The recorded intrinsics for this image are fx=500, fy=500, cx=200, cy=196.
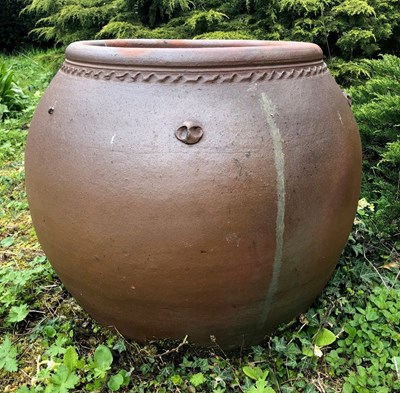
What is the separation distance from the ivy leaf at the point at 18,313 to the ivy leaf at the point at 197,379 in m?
0.83

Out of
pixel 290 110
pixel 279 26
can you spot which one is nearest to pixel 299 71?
pixel 290 110

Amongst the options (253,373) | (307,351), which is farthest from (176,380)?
(307,351)

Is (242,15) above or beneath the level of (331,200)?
beneath

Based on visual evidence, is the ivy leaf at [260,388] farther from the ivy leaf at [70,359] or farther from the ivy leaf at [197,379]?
the ivy leaf at [70,359]

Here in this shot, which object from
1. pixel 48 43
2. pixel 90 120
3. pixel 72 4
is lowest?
pixel 48 43

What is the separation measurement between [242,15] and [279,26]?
504 millimetres

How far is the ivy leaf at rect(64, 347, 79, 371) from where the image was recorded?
191 cm

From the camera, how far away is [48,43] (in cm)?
1035

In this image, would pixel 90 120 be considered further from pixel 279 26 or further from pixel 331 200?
pixel 279 26

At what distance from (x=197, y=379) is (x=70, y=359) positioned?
1.61 ft

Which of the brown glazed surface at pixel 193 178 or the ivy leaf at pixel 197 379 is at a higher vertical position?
the brown glazed surface at pixel 193 178

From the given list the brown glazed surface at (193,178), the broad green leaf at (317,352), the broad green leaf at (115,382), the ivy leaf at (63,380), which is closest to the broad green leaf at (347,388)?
the broad green leaf at (317,352)

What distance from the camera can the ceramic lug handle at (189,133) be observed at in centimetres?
154

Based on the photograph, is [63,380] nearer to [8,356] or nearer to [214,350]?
[8,356]
